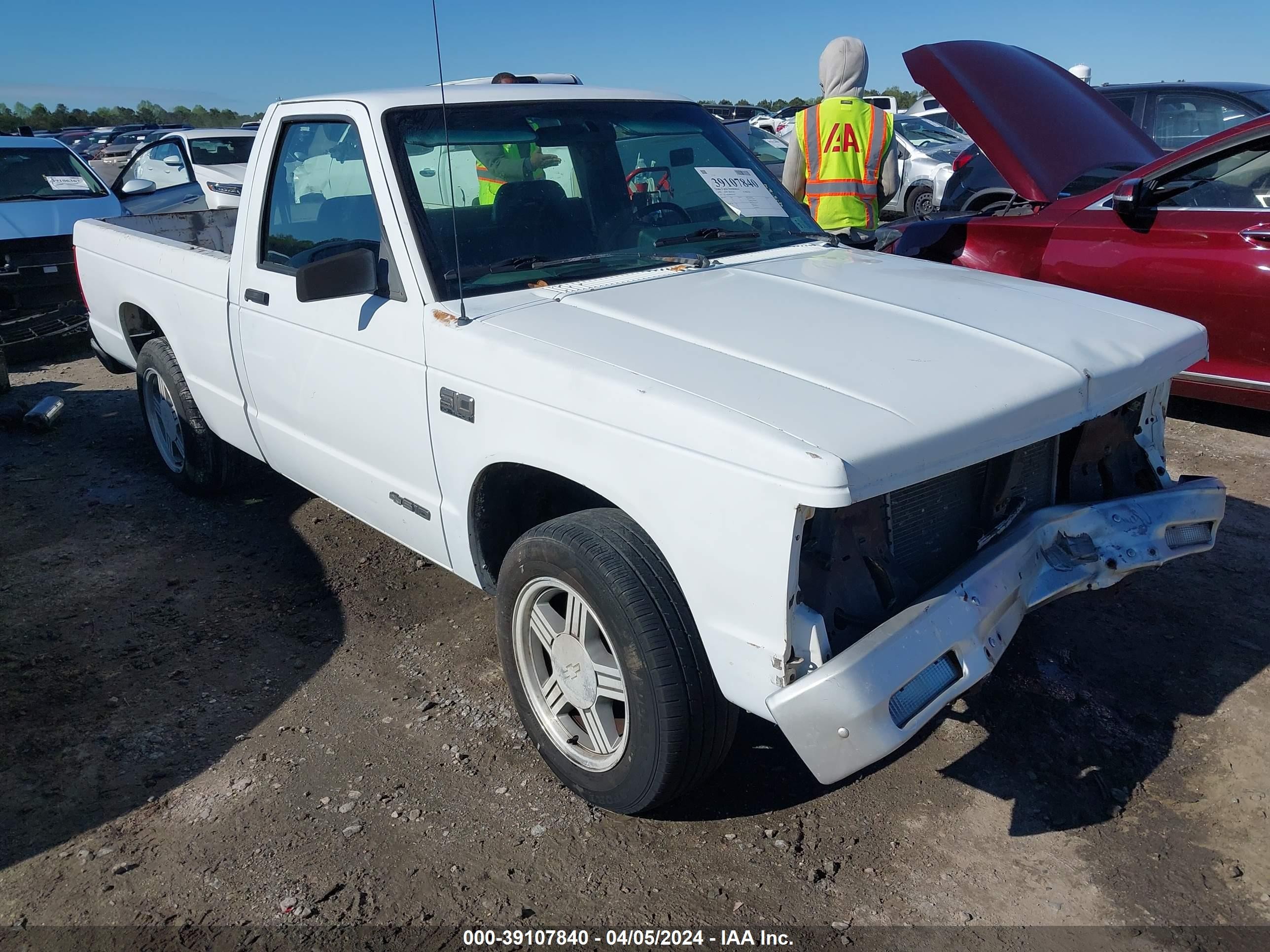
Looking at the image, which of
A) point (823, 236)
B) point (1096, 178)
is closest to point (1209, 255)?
point (1096, 178)

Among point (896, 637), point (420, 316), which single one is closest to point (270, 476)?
point (420, 316)

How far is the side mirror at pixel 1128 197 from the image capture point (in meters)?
5.07

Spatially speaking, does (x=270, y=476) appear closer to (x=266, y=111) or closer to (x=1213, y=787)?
(x=266, y=111)

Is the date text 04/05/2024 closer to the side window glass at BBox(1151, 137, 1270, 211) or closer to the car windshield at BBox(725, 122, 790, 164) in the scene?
the side window glass at BBox(1151, 137, 1270, 211)

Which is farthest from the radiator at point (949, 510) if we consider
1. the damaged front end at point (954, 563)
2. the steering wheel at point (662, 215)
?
the steering wheel at point (662, 215)

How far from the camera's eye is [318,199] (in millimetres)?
3691

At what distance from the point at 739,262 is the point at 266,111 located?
6.84 feet

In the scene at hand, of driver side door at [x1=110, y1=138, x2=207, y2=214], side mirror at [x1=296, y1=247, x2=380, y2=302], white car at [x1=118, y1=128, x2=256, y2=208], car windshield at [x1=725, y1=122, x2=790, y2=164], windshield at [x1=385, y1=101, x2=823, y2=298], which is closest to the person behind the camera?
side mirror at [x1=296, y1=247, x2=380, y2=302]

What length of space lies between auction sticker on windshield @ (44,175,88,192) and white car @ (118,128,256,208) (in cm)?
143

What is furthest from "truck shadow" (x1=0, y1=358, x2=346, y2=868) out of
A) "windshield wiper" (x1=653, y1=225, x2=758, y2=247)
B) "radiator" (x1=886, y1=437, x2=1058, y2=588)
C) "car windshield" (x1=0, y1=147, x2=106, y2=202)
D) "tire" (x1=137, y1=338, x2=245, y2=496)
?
"car windshield" (x1=0, y1=147, x2=106, y2=202)

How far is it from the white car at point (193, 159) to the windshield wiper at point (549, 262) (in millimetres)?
8769

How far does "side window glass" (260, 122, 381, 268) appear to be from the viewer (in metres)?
3.37

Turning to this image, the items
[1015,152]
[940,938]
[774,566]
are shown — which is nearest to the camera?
[774,566]

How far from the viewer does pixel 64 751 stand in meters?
3.13
